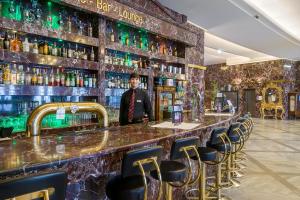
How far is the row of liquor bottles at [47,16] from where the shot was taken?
12.0 ft

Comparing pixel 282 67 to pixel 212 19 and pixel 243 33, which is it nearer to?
pixel 243 33

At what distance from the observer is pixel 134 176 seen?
1.90m

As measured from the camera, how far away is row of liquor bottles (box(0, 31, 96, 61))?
3.55m

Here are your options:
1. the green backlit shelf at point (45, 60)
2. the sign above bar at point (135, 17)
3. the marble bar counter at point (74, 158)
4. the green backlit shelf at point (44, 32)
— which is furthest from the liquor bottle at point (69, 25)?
the marble bar counter at point (74, 158)

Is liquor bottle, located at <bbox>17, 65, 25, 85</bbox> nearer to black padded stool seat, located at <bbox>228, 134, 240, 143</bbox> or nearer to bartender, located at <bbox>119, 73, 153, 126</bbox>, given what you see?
bartender, located at <bbox>119, 73, 153, 126</bbox>

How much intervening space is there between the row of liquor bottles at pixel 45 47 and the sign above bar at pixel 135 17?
0.69 metres

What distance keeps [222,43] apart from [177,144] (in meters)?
9.95

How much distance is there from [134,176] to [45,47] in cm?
284

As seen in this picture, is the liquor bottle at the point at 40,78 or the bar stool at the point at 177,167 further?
the liquor bottle at the point at 40,78

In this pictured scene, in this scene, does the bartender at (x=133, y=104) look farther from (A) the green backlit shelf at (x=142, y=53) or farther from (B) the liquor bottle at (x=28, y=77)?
(B) the liquor bottle at (x=28, y=77)

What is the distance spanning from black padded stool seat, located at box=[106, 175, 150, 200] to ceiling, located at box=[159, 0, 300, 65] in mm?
5146

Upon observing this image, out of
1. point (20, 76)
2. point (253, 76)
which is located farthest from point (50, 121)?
point (253, 76)

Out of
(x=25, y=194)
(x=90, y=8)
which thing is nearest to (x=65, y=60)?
(x=90, y=8)

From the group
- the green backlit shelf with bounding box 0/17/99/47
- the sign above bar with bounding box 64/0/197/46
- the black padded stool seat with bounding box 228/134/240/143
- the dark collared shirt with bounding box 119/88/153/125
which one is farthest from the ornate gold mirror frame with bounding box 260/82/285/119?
the green backlit shelf with bounding box 0/17/99/47
